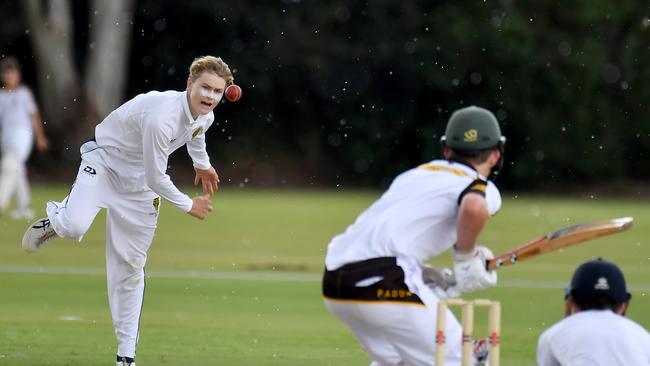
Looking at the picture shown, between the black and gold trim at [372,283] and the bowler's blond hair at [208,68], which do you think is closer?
the black and gold trim at [372,283]

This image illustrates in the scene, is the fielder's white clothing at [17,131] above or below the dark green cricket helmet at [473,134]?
above

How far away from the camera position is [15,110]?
19766 millimetres

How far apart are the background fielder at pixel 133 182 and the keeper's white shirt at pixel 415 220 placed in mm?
1767

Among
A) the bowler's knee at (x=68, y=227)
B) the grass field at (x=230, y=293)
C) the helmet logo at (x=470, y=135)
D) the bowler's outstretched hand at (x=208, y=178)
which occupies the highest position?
the helmet logo at (x=470, y=135)

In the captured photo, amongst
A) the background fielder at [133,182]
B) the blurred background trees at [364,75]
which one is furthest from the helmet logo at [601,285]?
the blurred background trees at [364,75]

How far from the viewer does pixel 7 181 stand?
61.7ft

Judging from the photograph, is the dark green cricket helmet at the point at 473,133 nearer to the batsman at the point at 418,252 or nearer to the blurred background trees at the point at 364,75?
the batsman at the point at 418,252

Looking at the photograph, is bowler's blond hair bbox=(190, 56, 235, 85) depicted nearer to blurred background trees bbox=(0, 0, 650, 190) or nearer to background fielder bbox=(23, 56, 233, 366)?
background fielder bbox=(23, 56, 233, 366)

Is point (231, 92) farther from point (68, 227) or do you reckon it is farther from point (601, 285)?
point (601, 285)

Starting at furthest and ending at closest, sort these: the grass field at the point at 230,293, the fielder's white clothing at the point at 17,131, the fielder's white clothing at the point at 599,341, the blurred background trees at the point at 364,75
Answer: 1. the blurred background trees at the point at 364,75
2. the fielder's white clothing at the point at 17,131
3. the grass field at the point at 230,293
4. the fielder's white clothing at the point at 599,341

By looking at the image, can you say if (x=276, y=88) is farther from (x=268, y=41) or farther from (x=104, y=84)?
(x=104, y=84)

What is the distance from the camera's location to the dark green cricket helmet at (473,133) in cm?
657

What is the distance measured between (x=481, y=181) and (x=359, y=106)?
2709cm

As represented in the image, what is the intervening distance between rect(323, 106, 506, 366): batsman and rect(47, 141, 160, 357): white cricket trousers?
1980 millimetres
